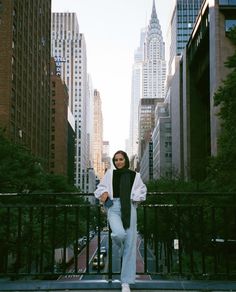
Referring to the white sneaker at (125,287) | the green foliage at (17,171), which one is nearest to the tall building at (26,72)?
the green foliage at (17,171)

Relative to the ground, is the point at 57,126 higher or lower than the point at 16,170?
higher

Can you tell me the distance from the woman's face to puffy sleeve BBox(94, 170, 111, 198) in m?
0.16

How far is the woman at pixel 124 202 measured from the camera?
236 inches

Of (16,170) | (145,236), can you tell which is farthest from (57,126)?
(145,236)

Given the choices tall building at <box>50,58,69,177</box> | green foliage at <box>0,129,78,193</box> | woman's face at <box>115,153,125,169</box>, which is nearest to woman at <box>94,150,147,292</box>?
woman's face at <box>115,153,125,169</box>

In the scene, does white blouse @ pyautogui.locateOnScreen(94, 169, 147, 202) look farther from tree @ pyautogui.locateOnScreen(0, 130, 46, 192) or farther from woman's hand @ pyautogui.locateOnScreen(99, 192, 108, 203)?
tree @ pyautogui.locateOnScreen(0, 130, 46, 192)

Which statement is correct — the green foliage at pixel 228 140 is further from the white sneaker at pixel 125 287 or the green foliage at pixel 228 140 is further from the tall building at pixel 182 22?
the tall building at pixel 182 22

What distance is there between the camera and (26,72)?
286ft

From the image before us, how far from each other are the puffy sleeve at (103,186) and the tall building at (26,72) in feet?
167

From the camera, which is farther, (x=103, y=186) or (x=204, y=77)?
(x=204, y=77)

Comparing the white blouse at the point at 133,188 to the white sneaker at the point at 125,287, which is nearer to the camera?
the white sneaker at the point at 125,287

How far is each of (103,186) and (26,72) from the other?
8402 cm

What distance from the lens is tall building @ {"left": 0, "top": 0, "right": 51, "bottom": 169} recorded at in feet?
240

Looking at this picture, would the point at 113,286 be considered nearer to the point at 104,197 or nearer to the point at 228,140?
the point at 104,197
